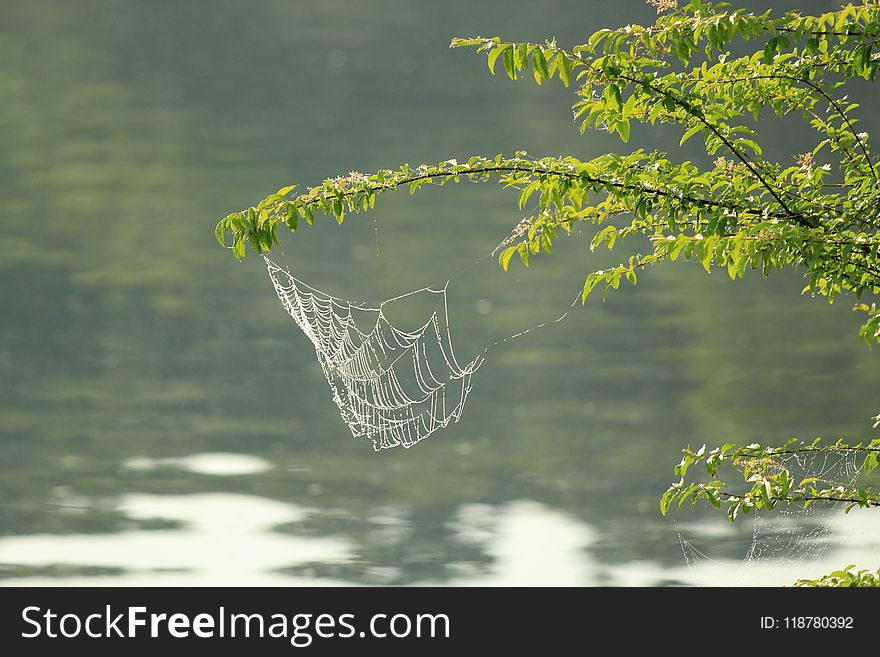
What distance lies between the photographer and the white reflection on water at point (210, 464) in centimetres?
982

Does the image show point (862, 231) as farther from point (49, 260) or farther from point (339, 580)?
point (49, 260)

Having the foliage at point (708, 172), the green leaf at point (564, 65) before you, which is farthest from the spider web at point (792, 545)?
the green leaf at point (564, 65)

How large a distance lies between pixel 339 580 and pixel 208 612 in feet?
13.7

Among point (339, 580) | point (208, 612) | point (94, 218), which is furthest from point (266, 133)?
point (208, 612)

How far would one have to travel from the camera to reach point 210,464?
998 cm

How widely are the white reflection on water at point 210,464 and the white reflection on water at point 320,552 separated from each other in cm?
63

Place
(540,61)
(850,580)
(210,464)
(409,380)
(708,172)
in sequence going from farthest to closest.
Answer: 1. (409,380)
2. (210,464)
3. (850,580)
4. (708,172)
5. (540,61)

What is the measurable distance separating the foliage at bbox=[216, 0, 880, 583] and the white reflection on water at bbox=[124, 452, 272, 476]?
255 inches

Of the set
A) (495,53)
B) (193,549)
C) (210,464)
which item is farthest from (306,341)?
(495,53)

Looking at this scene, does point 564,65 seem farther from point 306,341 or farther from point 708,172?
point 306,341

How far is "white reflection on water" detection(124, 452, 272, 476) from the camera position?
387 inches

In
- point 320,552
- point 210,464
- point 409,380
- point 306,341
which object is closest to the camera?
point 320,552

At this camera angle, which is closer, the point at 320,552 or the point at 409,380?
the point at 320,552

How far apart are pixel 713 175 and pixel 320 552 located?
18.7 ft
